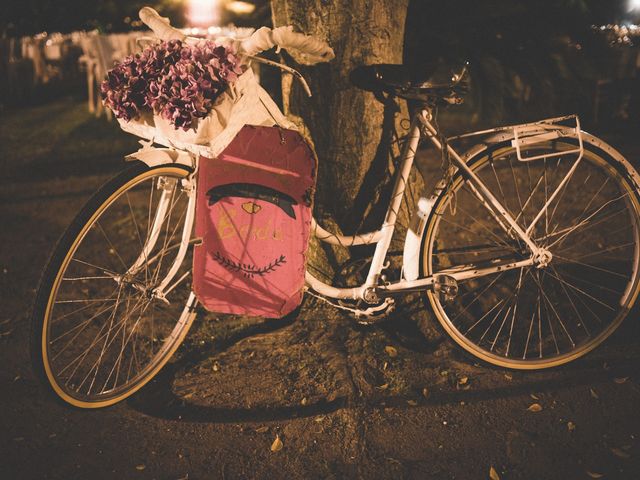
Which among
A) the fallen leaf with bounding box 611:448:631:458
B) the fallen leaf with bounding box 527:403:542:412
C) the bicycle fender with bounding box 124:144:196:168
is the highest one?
the bicycle fender with bounding box 124:144:196:168

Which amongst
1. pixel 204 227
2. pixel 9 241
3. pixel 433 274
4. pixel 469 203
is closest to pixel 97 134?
pixel 9 241

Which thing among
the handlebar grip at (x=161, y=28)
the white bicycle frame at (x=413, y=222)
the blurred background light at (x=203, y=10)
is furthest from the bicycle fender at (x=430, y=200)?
the blurred background light at (x=203, y=10)

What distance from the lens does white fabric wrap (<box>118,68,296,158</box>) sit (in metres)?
2.15

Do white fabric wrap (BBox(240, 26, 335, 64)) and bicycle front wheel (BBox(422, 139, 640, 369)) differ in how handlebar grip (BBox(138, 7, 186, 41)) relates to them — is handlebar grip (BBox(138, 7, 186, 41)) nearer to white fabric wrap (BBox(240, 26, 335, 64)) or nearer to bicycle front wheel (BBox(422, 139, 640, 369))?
white fabric wrap (BBox(240, 26, 335, 64))

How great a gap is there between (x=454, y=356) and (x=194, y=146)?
1855mm

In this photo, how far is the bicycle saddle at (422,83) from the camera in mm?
2369

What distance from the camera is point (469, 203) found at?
17.5 feet

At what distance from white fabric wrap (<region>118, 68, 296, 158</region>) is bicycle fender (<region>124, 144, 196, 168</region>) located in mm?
81

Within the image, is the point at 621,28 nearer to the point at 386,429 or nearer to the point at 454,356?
the point at 454,356

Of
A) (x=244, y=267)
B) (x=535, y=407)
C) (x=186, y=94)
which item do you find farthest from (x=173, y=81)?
(x=535, y=407)

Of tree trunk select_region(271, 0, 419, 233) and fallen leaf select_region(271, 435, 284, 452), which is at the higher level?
tree trunk select_region(271, 0, 419, 233)

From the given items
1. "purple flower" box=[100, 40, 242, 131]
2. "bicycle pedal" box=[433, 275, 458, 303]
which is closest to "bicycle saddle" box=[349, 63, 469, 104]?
"purple flower" box=[100, 40, 242, 131]

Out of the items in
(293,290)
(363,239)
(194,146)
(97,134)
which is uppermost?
(194,146)

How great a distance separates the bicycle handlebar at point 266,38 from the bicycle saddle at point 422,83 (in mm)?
278
